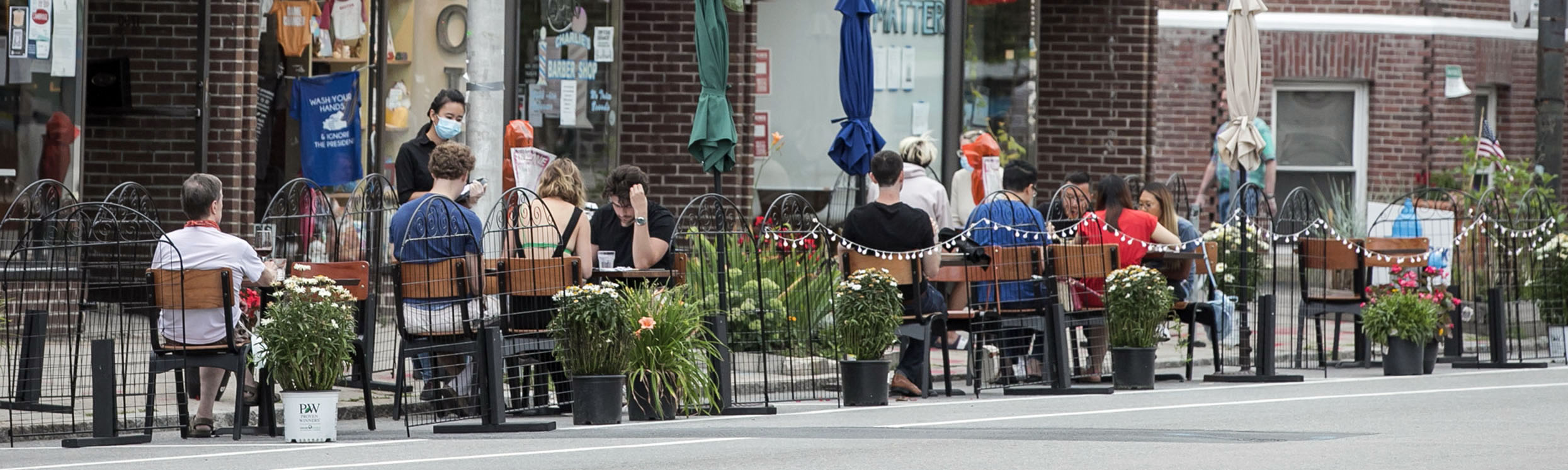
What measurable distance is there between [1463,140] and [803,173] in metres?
9.83

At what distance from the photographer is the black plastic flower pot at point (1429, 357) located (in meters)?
14.8

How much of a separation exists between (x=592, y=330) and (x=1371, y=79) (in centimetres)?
1637

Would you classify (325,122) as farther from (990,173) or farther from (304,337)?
(304,337)

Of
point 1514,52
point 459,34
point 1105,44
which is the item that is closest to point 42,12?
point 459,34

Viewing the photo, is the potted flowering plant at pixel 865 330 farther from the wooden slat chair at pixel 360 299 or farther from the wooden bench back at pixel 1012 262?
the wooden slat chair at pixel 360 299

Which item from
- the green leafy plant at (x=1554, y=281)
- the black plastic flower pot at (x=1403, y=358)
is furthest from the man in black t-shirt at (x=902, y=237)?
the green leafy plant at (x=1554, y=281)

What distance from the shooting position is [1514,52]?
2580 cm

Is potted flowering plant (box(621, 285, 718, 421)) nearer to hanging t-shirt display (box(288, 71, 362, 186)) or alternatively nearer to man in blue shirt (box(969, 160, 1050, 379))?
man in blue shirt (box(969, 160, 1050, 379))

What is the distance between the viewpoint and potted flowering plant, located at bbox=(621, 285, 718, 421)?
36.2 feet

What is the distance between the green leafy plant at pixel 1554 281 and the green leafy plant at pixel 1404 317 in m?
1.68

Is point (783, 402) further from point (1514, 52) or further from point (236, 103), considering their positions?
point (1514, 52)

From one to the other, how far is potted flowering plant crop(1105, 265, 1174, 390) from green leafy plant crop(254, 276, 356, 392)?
5308 mm

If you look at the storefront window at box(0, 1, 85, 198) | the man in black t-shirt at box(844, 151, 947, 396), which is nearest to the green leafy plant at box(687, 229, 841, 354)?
the man in black t-shirt at box(844, 151, 947, 396)

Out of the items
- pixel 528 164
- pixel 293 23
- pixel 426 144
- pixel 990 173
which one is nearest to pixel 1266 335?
pixel 990 173
